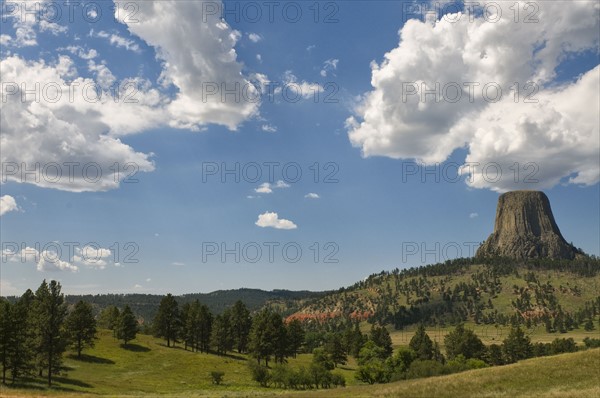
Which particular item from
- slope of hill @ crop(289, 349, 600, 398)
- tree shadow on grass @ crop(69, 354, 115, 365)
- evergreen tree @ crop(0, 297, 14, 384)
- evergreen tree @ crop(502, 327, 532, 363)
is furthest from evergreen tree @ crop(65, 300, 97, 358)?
evergreen tree @ crop(502, 327, 532, 363)

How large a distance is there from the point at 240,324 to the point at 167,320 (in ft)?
69.0

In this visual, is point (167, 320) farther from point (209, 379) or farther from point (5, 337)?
point (5, 337)

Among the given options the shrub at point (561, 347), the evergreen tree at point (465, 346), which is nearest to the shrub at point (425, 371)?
the evergreen tree at point (465, 346)

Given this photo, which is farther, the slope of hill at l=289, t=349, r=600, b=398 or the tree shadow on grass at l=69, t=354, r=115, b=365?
the tree shadow on grass at l=69, t=354, r=115, b=365

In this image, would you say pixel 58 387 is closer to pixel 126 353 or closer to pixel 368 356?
pixel 126 353

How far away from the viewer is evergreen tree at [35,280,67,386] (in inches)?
2503

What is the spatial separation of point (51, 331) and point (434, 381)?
5418 cm

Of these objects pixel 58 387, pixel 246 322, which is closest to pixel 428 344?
pixel 246 322

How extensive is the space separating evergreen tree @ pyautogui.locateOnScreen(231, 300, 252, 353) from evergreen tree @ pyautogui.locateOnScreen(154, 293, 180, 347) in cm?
1614

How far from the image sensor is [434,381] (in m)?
56.4

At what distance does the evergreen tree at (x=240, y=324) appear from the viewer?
124 m

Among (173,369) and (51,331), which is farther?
(173,369)

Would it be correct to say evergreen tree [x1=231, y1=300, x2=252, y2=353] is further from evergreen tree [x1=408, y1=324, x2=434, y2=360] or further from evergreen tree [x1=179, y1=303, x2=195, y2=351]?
evergreen tree [x1=408, y1=324, x2=434, y2=360]

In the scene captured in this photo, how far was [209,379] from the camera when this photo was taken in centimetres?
7638
